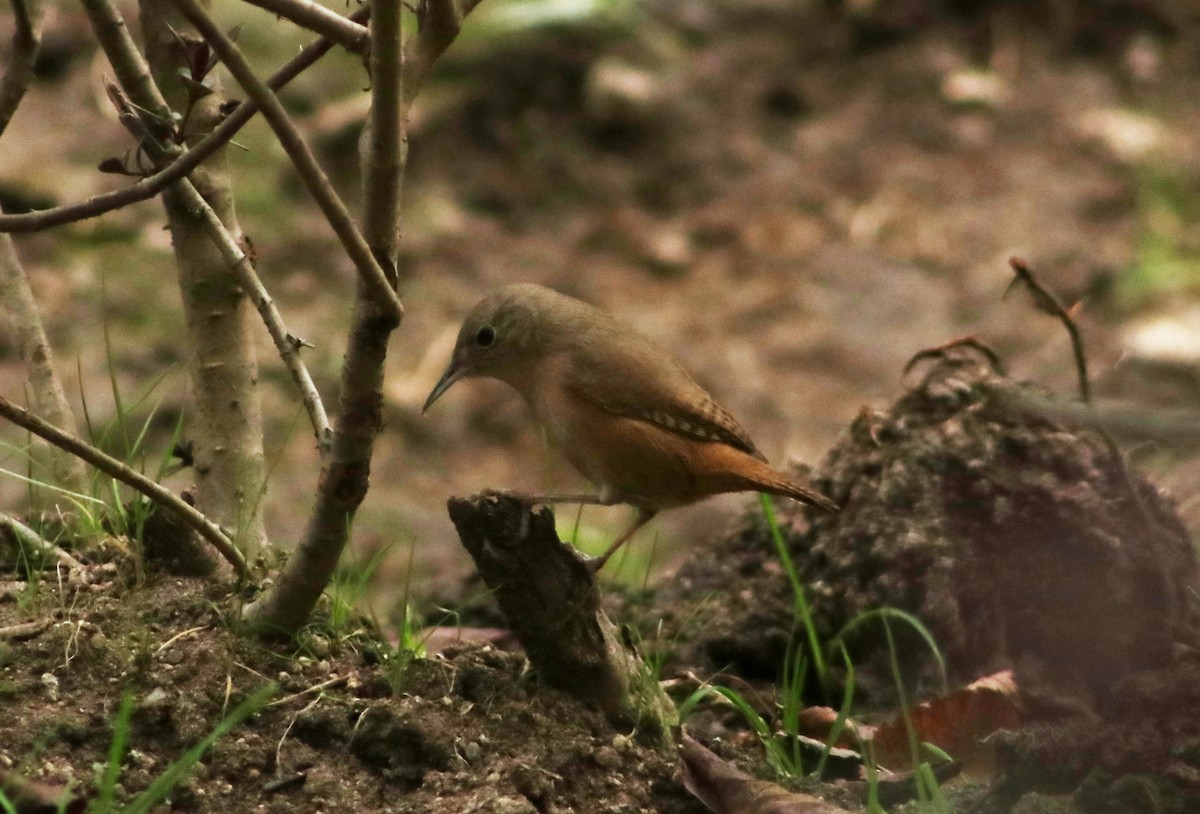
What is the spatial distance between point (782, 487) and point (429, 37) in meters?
1.43

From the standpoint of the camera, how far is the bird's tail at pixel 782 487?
373cm

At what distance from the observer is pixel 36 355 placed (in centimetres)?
345

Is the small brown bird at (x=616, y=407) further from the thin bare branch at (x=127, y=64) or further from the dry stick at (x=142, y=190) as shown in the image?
the dry stick at (x=142, y=190)

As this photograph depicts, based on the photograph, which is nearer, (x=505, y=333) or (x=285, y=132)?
(x=285, y=132)

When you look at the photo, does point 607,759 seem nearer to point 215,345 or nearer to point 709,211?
point 215,345

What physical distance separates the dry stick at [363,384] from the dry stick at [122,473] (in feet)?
0.49

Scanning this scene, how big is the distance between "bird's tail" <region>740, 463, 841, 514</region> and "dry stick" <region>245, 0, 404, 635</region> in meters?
1.13

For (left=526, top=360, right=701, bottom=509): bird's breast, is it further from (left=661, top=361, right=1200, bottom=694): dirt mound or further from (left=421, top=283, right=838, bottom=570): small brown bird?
(left=661, top=361, right=1200, bottom=694): dirt mound

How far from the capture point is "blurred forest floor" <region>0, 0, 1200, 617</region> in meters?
7.24

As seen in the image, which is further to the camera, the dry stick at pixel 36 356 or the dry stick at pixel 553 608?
the dry stick at pixel 36 356

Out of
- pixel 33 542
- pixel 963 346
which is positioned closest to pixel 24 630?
pixel 33 542

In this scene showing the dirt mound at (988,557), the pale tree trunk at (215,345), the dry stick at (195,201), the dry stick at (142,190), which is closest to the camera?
the dry stick at (142,190)

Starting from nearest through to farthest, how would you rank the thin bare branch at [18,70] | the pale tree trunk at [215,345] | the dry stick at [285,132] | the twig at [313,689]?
the dry stick at [285,132]
the thin bare branch at [18,70]
the twig at [313,689]
the pale tree trunk at [215,345]

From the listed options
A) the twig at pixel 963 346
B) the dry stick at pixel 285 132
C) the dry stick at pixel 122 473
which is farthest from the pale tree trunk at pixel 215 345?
the twig at pixel 963 346
